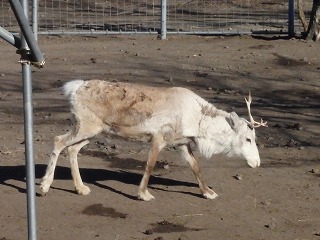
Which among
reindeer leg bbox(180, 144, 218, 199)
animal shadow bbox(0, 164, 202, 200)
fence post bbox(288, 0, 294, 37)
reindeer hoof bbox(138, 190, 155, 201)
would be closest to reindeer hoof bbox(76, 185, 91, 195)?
animal shadow bbox(0, 164, 202, 200)

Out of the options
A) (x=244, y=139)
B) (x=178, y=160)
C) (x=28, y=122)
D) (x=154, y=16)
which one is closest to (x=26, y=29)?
(x=28, y=122)

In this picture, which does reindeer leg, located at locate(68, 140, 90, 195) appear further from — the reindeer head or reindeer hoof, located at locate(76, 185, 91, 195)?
the reindeer head

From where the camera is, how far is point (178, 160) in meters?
9.62

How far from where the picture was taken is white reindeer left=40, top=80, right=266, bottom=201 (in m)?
8.25

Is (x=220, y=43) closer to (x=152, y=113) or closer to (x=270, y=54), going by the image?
(x=270, y=54)

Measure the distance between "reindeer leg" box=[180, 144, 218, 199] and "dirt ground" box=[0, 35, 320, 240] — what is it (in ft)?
0.27

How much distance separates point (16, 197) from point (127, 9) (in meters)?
13.8

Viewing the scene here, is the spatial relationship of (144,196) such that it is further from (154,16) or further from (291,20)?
(154,16)

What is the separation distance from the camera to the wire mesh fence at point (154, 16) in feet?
59.6

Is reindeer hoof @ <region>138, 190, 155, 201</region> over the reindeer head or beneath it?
beneath

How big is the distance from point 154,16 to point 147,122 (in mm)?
12372

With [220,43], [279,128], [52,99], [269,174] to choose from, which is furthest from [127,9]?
[269,174]

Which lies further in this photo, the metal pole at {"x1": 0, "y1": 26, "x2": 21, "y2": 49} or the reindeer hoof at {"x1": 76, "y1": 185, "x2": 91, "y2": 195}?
the reindeer hoof at {"x1": 76, "y1": 185, "x2": 91, "y2": 195}

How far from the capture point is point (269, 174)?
912 centimetres
